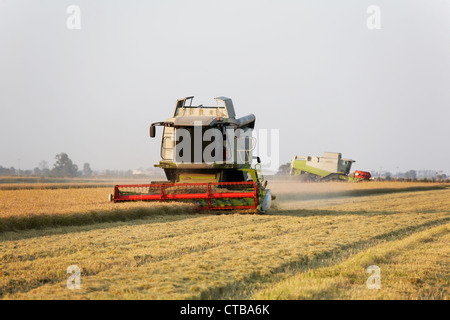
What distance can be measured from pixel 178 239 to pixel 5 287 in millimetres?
3778

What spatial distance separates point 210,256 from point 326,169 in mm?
39355

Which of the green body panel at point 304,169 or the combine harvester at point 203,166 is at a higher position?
the combine harvester at point 203,166

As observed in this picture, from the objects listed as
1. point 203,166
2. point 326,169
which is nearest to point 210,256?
point 203,166

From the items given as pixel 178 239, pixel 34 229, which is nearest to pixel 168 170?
pixel 34 229

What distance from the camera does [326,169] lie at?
45.2 meters

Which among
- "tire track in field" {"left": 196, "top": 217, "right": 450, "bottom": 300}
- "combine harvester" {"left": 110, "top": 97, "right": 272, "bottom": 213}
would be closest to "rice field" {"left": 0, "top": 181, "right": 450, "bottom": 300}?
"tire track in field" {"left": 196, "top": 217, "right": 450, "bottom": 300}

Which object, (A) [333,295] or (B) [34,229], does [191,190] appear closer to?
(B) [34,229]

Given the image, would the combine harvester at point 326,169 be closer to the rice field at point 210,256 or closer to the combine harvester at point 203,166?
the combine harvester at point 203,166

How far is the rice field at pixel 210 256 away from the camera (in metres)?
5.10

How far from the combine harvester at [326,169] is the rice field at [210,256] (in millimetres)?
32867

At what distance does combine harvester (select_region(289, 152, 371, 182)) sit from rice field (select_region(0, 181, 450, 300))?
1294 inches

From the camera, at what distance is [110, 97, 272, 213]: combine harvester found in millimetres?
13672

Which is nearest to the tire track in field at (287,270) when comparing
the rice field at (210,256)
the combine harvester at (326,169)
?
the rice field at (210,256)

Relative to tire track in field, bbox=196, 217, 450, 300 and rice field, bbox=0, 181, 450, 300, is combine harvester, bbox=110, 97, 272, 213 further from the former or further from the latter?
tire track in field, bbox=196, 217, 450, 300
